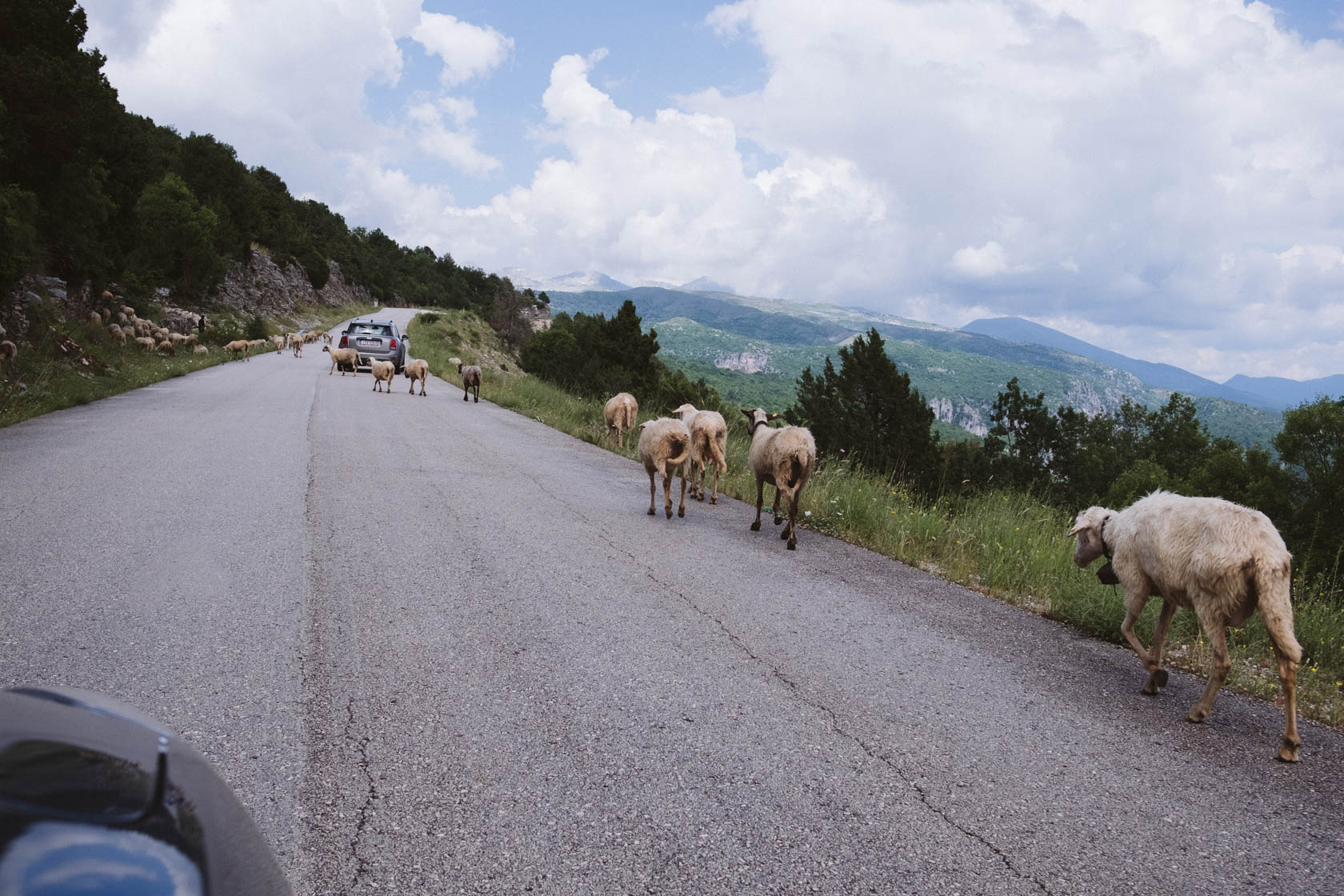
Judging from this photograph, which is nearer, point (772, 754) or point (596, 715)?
point (772, 754)

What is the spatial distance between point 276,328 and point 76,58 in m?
29.2

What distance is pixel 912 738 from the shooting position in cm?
389

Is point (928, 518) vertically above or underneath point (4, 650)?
above

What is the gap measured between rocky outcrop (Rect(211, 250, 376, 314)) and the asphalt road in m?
50.0

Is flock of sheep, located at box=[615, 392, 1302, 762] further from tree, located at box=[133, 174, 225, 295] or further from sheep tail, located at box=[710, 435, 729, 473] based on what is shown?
tree, located at box=[133, 174, 225, 295]

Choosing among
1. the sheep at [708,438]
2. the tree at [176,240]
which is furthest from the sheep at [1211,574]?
the tree at [176,240]

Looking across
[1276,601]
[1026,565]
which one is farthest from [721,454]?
[1276,601]

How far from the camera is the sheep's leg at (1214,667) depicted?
170 inches

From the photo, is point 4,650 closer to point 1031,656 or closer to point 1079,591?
point 1031,656

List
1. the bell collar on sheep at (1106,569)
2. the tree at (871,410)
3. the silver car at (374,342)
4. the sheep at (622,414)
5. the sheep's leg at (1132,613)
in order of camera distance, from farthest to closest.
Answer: the tree at (871,410) → the silver car at (374,342) → the sheep at (622,414) → the bell collar on sheep at (1106,569) → the sheep's leg at (1132,613)

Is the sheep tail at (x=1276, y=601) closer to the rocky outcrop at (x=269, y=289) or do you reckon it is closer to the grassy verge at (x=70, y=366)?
the grassy verge at (x=70, y=366)

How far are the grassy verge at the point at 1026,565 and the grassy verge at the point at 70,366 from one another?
1111cm

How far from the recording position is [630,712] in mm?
3939

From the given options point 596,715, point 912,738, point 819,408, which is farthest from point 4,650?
point 819,408
